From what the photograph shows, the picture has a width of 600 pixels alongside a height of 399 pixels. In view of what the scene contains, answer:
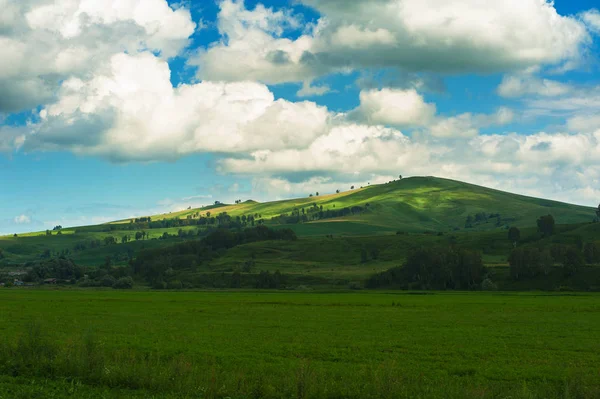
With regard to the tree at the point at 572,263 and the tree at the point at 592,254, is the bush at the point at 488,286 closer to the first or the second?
the tree at the point at 572,263

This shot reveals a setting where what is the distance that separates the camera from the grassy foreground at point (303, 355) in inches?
1095

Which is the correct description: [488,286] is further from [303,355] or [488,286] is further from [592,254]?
[303,355]

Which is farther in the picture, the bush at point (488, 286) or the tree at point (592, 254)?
the tree at point (592, 254)

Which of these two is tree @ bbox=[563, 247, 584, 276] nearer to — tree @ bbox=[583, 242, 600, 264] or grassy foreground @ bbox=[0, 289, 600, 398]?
tree @ bbox=[583, 242, 600, 264]

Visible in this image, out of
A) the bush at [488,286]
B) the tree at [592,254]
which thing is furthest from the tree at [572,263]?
the tree at [592,254]

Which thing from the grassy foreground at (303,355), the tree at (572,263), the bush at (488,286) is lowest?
the bush at (488,286)

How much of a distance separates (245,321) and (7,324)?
2628 centimetres

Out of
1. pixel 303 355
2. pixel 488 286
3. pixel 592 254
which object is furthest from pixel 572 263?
pixel 303 355

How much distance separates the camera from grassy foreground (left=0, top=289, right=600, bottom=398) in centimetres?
2781

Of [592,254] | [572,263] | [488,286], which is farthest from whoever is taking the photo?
[592,254]

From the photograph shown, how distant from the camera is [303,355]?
136 feet

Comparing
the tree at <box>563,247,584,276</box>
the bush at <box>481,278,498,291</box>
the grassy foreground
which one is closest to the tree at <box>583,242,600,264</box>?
the tree at <box>563,247,584,276</box>

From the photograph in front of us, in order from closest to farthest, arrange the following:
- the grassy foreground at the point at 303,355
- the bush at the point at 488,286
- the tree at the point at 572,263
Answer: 1. the grassy foreground at the point at 303,355
2. the bush at the point at 488,286
3. the tree at the point at 572,263

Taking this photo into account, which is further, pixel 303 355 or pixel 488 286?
pixel 488 286
